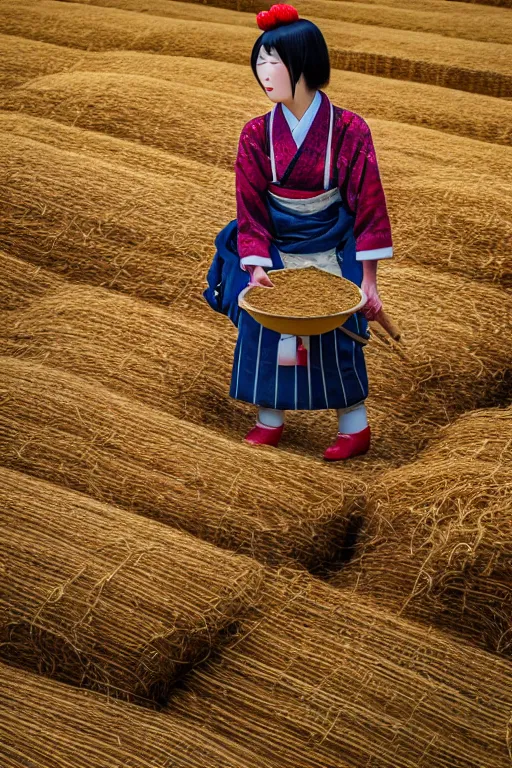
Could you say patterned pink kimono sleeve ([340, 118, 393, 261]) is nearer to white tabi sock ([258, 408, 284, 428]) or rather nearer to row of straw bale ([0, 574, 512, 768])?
white tabi sock ([258, 408, 284, 428])

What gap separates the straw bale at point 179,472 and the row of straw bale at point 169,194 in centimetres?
171

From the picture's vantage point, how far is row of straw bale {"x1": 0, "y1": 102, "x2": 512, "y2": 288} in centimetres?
683

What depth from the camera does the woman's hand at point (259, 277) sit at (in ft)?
14.4

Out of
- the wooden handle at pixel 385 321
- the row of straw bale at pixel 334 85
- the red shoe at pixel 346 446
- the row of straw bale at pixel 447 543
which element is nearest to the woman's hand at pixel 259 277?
the wooden handle at pixel 385 321

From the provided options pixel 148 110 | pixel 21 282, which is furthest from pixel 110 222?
pixel 148 110

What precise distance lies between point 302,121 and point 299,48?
0.31m

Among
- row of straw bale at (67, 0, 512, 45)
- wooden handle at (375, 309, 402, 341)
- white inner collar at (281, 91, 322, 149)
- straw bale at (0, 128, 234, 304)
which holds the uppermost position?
white inner collar at (281, 91, 322, 149)

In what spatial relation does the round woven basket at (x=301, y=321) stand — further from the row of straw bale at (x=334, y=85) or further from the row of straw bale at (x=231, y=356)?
the row of straw bale at (x=334, y=85)

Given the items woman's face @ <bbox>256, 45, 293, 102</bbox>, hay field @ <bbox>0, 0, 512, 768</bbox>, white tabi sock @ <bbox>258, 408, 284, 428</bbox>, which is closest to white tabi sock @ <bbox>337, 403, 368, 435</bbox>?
hay field @ <bbox>0, 0, 512, 768</bbox>

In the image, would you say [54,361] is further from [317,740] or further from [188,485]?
[317,740]

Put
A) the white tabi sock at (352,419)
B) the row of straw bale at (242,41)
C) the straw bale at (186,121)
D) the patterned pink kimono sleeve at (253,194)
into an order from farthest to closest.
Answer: the row of straw bale at (242,41) < the straw bale at (186,121) < the white tabi sock at (352,419) < the patterned pink kimono sleeve at (253,194)

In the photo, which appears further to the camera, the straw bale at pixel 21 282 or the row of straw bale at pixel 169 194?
the row of straw bale at pixel 169 194

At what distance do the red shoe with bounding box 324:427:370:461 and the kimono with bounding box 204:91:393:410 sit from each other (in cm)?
25

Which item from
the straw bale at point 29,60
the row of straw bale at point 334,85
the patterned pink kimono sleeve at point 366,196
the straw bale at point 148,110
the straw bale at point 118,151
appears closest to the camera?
the patterned pink kimono sleeve at point 366,196
